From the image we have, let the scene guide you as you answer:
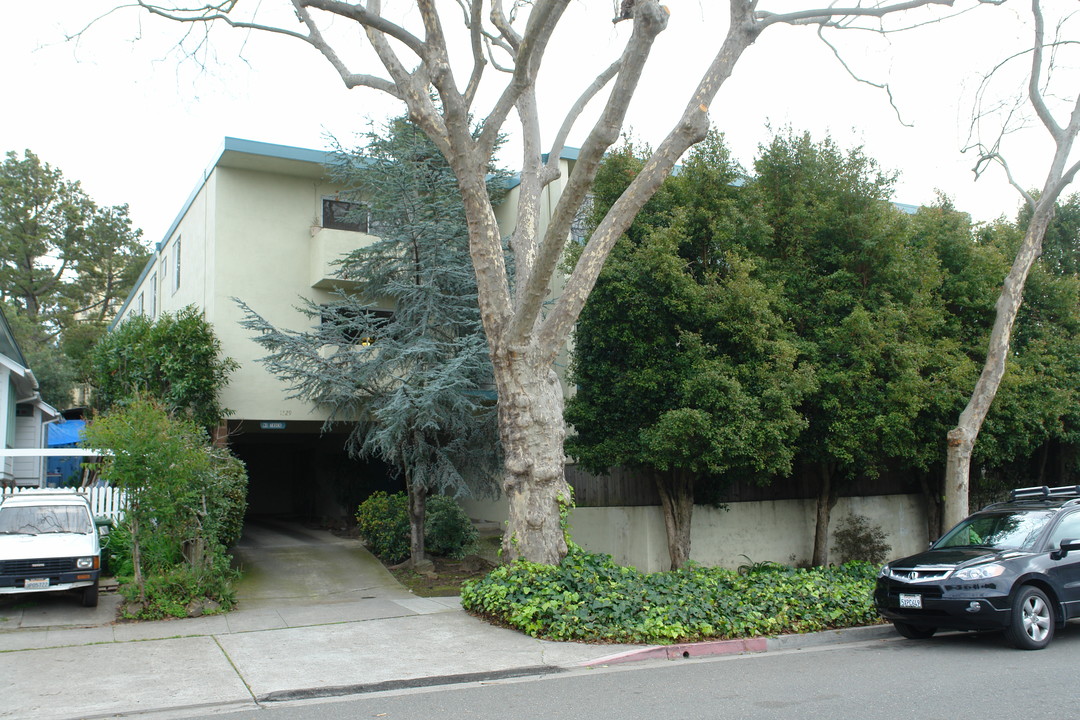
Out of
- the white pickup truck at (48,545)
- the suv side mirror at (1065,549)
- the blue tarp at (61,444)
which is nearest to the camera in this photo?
the suv side mirror at (1065,549)

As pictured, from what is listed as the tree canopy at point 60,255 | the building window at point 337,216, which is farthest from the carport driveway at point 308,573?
the tree canopy at point 60,255

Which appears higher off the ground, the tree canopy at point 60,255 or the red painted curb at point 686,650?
the tree canopy at point 60,255

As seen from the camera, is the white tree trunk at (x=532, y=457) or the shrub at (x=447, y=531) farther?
the shrub at (x=447, y=531)

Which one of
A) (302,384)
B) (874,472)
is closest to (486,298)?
(302,384)

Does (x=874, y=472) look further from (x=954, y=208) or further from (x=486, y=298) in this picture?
(x=486, y=298)

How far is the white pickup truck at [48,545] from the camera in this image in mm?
10562

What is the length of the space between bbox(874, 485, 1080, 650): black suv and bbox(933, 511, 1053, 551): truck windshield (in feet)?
0.04

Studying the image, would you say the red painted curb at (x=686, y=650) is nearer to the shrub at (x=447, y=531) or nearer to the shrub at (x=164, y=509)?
the shrub at (x=164, y=509)

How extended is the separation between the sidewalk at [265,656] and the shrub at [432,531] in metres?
3.86

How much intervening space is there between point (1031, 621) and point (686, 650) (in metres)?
3.74

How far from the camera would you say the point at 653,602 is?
32.4 feet

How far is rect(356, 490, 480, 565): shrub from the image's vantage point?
15164 millimetres

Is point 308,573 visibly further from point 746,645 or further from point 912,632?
point 912,632

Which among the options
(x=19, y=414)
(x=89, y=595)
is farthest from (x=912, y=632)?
(x=19, y=414)
